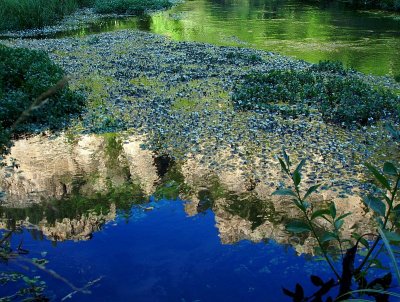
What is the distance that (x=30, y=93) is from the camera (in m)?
12.3

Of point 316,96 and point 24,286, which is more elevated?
point 316,96

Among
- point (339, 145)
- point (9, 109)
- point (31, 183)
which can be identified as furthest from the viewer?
point (9, 109)

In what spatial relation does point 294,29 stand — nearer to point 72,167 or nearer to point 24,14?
point 24,14

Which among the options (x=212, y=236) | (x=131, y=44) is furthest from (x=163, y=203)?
(x=131, y=44)

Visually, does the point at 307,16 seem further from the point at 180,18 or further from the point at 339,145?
the point at 339,145

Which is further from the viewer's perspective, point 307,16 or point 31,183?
point 307,16

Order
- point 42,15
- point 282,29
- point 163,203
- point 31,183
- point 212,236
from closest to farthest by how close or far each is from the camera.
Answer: point 212,236, point 163,203, point 31,183, point 282,29, point 42,15

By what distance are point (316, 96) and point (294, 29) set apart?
14220mm

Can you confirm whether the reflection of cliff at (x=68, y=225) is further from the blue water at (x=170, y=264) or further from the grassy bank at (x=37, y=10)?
the grassy bank at (x=37, y=10)

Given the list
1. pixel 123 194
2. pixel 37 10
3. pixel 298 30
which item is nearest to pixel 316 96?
pixel 123 194

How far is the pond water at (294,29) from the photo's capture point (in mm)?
20047

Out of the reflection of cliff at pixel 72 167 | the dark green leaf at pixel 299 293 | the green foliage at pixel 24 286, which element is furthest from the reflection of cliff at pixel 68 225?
the dark green leaf at pixel 299 293

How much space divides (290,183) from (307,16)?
25659mm

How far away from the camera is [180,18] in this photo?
33.0 metres
